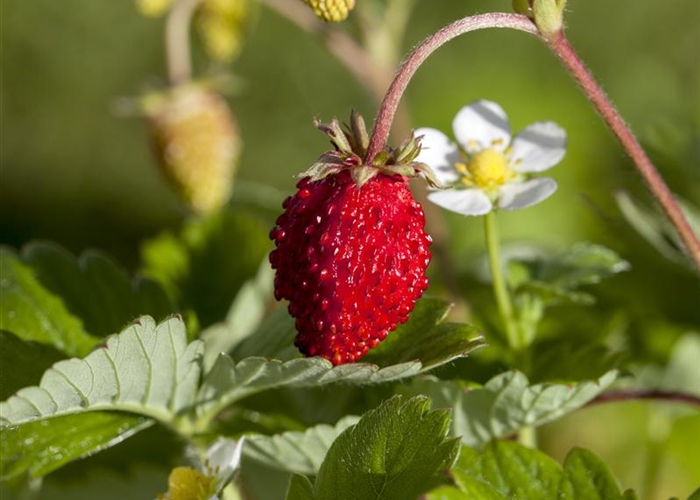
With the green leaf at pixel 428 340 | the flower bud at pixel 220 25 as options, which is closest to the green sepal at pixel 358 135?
the green leaf at pixel 428 340

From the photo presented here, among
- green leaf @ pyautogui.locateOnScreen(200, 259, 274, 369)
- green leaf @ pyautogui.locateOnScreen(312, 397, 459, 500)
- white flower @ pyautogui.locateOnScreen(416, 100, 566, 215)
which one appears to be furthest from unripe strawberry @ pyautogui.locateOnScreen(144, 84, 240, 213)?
green leaf @ pyautogui.locateOnScreen(312, 397, 459, 500)

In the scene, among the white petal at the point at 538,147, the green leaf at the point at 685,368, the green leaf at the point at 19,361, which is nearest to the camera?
the green leaf at the point at 19,361

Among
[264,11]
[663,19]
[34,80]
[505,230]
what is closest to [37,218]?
[34,80]

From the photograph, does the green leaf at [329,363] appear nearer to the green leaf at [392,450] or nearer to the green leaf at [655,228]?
the green leaf at [392,450]

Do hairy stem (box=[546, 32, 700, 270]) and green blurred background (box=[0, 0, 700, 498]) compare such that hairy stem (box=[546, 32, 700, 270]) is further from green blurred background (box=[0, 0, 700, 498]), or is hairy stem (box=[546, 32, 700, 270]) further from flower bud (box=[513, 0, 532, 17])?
green blurred background (box=[0, 0, 700, 498])

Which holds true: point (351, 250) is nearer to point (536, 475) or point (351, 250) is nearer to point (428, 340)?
point (428, 340)

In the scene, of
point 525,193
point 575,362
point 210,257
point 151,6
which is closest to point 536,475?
point 575,362
